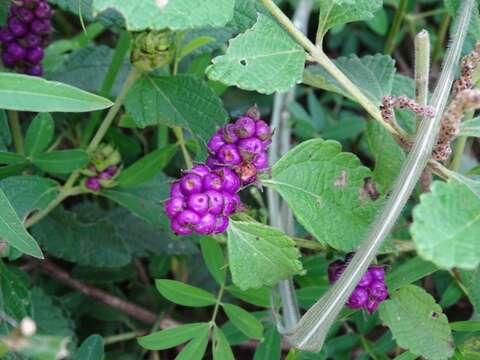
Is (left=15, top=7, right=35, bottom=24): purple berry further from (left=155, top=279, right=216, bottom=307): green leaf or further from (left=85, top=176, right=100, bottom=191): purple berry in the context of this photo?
(left=155, top=279, right=216, bottom=307): green leaf

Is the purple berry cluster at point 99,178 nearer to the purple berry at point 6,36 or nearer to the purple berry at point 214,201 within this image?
the purple berry at point 6,36

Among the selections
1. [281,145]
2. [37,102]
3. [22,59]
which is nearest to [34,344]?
[37,102]

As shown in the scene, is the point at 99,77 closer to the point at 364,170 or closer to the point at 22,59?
the point at 22,59

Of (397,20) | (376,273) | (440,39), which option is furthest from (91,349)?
(440,39)

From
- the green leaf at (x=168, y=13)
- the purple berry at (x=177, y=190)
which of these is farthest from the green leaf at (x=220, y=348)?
the green leaf at (x=168, y=13)

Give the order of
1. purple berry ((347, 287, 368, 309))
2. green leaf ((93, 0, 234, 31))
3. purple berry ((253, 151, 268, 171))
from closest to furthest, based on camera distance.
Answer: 1. green leaf ((93, 0, 234, 31))
2. purple berry ((253, 151, 268, 171))
3. purple berry ((347, 287, 368, 309))

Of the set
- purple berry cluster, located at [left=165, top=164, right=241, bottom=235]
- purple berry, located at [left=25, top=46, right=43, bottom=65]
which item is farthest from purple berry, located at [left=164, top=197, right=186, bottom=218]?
purple berry, located at [left=25, top=46, right=43, bottom=65]

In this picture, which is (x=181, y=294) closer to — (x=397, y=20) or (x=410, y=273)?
(x=410, y=273)
